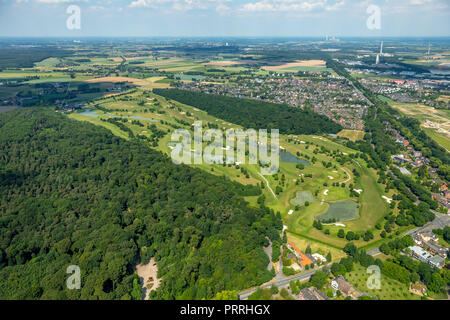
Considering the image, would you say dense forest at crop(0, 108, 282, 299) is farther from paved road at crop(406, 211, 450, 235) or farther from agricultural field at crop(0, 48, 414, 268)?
paved road at crop(406, 211, 450, 235)

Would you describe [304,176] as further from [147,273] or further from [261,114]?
[261,114]

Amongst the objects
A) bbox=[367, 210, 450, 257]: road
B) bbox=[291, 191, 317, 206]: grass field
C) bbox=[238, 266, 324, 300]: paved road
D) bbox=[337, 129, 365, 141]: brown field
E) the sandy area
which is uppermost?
bbox=[337, 129, 365, 141]: brown field

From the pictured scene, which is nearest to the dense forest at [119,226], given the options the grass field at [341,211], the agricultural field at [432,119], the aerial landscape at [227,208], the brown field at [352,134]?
the aerial landscape at [227,208]

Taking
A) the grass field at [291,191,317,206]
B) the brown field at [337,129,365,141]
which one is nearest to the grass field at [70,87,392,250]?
the grass field at [291,191,317,206]

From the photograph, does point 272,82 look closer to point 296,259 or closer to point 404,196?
point 404,196

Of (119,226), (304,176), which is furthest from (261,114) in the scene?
(119,226)

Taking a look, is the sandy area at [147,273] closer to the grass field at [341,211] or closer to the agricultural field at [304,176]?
the agricultural field at [304,176]

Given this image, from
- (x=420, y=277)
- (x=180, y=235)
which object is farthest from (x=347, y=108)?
(x=180, y=235)
